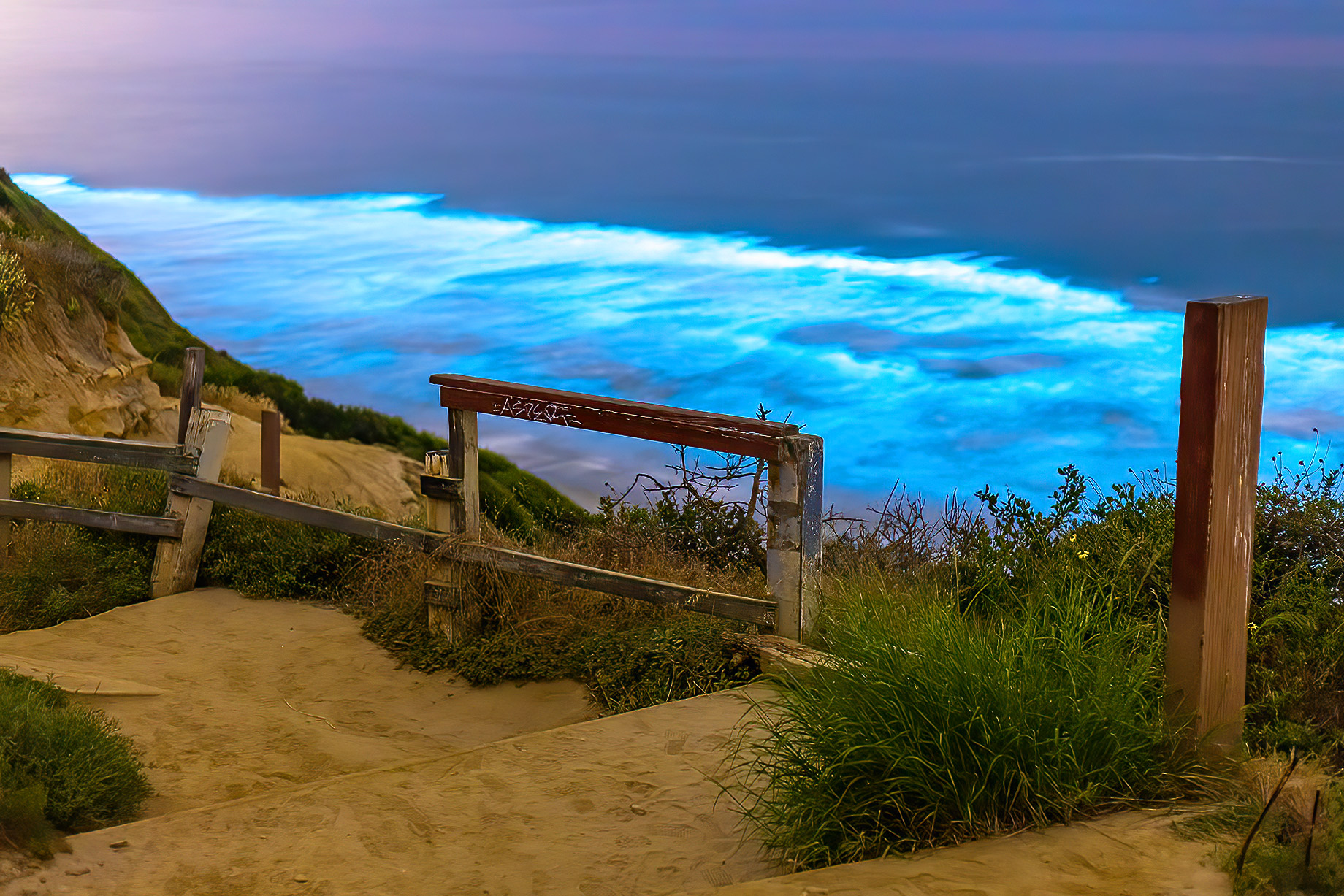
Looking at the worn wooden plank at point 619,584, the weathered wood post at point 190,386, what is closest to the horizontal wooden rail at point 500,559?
the worn wooden plank at point 619,584

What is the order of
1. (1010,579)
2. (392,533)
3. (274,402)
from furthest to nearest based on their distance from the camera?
(274,402) → (392,533) → (1010,579)

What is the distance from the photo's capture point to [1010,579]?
6453 mm

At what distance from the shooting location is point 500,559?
6.82 m

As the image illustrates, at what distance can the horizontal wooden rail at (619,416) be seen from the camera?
19.0ft

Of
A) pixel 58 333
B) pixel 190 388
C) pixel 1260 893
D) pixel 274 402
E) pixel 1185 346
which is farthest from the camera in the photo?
pixel 274 402

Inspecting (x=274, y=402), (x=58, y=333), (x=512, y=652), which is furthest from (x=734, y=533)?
(x=274, y=402)

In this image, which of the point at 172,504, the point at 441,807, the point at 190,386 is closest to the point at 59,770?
the point at 441,807

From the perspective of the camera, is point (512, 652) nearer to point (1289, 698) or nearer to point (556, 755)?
point (556, 755)

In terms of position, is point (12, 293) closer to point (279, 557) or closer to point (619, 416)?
point (279, 557)

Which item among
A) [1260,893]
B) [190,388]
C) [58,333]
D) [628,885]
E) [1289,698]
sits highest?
[58,333]

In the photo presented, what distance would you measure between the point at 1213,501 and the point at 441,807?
3.23 meters

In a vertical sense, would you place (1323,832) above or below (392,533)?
below

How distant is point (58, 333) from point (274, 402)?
15.2m

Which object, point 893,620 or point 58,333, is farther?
point 58,333
